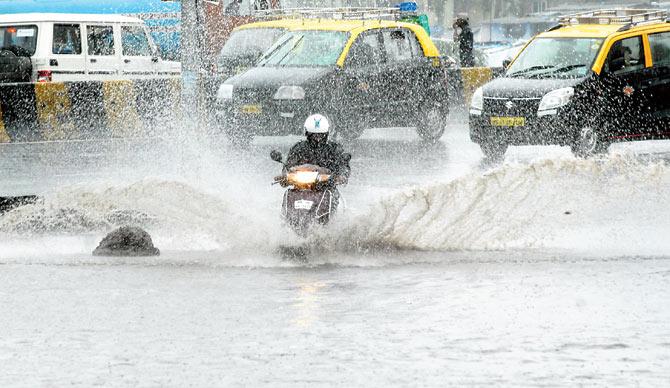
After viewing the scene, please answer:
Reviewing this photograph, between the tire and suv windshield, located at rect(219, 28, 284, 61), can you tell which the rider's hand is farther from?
suv windshield, located at rect(219, 28, 284, 61)

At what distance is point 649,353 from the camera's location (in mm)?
7863

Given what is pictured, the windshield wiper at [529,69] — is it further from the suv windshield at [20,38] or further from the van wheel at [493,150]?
the suv windshield at [20,38]

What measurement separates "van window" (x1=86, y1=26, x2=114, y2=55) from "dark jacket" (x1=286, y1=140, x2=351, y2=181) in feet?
52.8

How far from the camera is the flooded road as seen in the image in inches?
299

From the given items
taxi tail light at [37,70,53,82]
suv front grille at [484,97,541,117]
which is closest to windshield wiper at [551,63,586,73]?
suv front grille at [484,97,541,117]

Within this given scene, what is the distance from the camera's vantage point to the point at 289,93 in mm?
22578

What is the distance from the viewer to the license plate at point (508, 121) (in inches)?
817

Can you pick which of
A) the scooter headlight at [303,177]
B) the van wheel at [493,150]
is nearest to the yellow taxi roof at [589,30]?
the van wheel at [493,150]

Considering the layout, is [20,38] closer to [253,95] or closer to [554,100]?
[253,95]

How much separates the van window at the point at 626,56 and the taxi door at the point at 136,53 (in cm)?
987

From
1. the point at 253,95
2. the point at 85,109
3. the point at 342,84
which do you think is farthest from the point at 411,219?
the point at 85,109

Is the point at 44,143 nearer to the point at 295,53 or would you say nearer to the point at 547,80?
the point at 295,53

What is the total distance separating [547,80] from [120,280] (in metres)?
11.5

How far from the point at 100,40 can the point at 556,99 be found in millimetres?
10465
